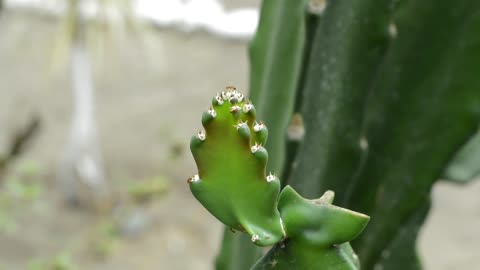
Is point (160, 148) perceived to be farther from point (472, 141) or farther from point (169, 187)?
point (472, 141)

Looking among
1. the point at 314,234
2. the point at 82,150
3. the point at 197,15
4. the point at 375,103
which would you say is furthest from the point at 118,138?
the point at 314,234

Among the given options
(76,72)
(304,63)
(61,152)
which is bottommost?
(61,152)

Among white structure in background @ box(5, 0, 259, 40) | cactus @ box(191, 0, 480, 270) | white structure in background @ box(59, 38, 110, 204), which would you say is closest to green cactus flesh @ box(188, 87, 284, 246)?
cactus @ box(191, 0, 480, 270)

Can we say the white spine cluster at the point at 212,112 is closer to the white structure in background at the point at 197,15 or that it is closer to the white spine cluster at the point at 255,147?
the white spine cluster at the point at 255,147

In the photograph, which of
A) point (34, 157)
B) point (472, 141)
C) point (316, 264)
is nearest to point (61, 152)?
point (34, 157)

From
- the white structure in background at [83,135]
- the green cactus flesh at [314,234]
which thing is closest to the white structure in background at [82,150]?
the white structure in background at [83,135]

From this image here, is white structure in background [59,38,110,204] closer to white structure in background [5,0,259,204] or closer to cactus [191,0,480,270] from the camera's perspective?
white structure in background [5,0,259,204]
